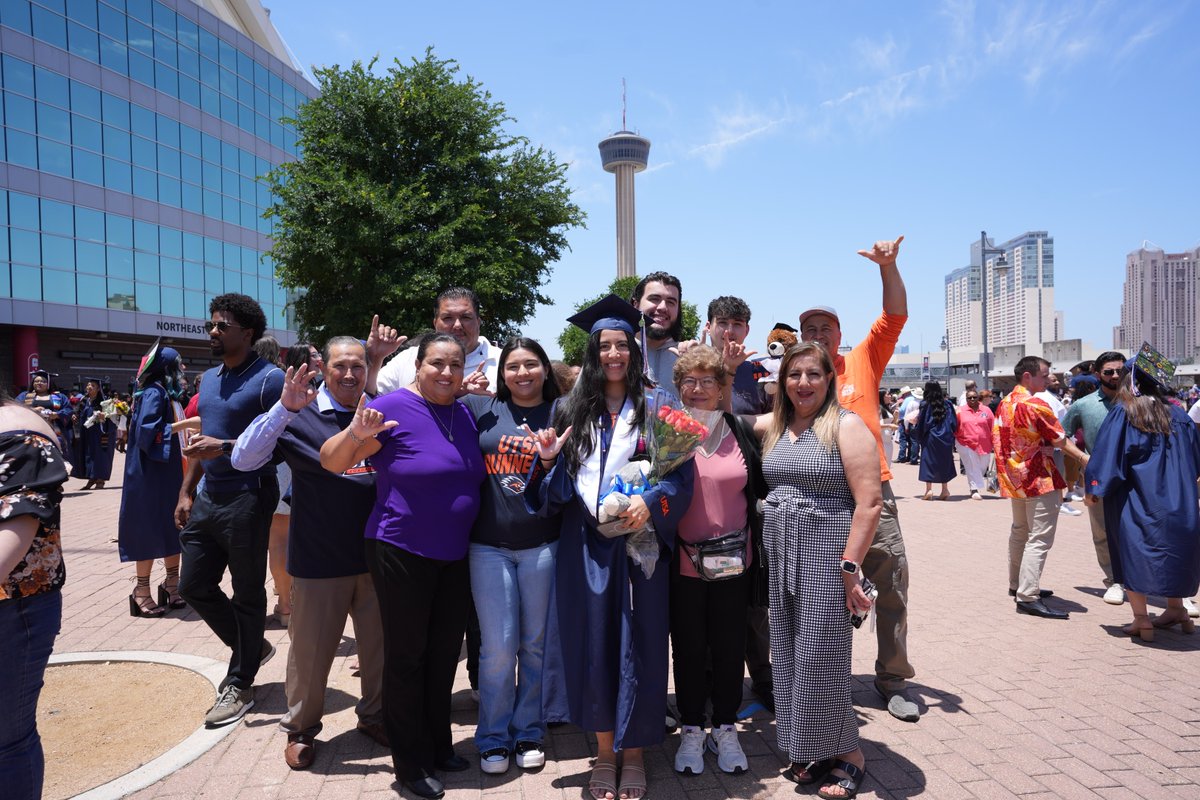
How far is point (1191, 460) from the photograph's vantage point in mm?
5535

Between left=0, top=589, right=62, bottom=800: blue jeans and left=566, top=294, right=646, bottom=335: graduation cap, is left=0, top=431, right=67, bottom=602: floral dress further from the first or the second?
left=566, top=294, right=646, bottom=335: graduation cap

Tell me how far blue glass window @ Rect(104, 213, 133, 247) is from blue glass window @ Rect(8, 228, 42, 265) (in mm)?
2808

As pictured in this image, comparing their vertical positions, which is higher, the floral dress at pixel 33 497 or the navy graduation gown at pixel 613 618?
the floral dress at pixel 33 497

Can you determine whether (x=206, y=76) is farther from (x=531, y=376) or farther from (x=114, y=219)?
(x=531, y=376)

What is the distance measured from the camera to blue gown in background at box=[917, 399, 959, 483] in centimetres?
1273

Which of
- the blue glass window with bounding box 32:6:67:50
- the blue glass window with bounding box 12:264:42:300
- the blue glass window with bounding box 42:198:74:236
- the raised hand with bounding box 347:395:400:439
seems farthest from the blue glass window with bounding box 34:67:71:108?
the raised hand with bounding box 347:395:400:439

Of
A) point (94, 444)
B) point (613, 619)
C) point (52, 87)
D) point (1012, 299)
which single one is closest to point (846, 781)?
point (613, 619)

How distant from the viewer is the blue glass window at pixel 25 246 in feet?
87.8

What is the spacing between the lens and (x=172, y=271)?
3334 centimetres

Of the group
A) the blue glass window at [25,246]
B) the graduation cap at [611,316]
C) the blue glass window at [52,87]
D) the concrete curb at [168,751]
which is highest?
the blue glass window at [52,87]

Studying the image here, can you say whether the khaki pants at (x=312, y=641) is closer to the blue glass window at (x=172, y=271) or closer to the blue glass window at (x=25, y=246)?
the blue glass window at (x=25, y=246)

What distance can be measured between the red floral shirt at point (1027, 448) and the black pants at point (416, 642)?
205 inches

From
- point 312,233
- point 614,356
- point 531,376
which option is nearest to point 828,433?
point 614,356

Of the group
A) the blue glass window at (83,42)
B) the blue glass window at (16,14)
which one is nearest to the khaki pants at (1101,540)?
the blue glass window at (16,14)
